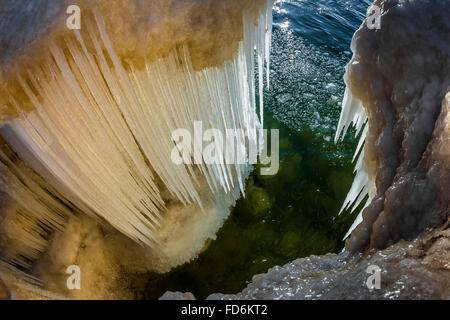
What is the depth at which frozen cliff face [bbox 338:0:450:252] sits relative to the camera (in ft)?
7.29

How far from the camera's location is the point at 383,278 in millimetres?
1829

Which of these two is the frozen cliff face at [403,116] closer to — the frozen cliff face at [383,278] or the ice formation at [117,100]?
the frozen cliff face at [383,278]

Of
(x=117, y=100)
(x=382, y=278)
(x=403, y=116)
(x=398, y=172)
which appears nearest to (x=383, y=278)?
(x=382, y=278)

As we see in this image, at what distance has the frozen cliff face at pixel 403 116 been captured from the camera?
7.29ft

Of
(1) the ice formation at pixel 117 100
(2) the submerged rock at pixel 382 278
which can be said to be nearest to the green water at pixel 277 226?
(1) the ice formation at pixel 117 100

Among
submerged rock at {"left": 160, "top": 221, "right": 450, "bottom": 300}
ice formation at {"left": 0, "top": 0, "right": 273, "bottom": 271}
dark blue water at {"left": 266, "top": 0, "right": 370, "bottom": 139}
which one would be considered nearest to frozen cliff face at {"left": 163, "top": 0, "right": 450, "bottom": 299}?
submerged rock at {"left": 160, "top": 221, "right": 450, "bottom": 300}

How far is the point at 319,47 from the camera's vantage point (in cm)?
708

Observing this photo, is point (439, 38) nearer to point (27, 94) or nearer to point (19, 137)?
point (27, 94)

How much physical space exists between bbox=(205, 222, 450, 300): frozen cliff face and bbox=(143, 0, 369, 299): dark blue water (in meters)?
1.77

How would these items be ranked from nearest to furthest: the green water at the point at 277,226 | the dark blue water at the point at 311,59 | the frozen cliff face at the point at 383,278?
the frozen cliff face at the point at 383,278 < the green water at the point at 277,226 < the dark blue water at the point at 311,59

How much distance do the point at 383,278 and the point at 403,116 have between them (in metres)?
1.26

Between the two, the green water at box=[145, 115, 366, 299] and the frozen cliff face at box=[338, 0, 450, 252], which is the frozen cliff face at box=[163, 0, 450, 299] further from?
the green water at box=[145, 115, 366, 299]

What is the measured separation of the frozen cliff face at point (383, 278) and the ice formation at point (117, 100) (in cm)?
151
